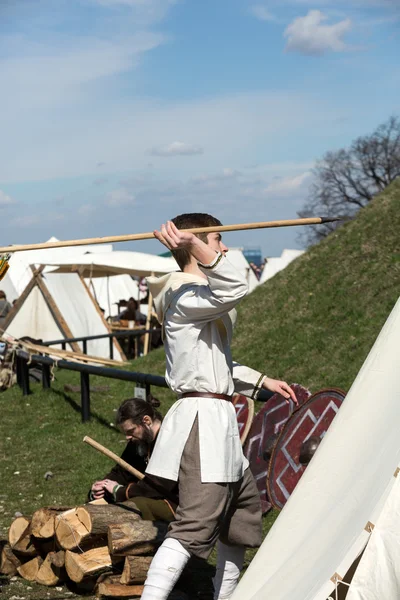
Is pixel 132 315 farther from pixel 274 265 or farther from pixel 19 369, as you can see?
pixel 274 265

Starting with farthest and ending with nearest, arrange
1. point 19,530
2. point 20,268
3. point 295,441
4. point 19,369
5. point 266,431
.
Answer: point 20,268 → point 19,369 → point 266,431 → point 295,441 → point 19,530

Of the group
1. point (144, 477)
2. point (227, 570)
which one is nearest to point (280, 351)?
point (144, 477)

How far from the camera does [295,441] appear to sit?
6184 millimetres

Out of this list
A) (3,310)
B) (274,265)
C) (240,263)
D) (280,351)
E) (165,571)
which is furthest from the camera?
(274,265)

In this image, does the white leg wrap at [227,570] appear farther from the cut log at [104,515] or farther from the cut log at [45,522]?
the cut log at [45,522]

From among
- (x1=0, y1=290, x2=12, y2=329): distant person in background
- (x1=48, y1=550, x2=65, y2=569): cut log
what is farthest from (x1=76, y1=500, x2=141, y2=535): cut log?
(x1=0, y1=290, x2=12, y2=329): distant person in background

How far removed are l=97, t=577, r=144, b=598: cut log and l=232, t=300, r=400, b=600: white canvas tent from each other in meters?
1.41

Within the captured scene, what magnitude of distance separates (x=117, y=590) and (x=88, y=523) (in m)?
0.41

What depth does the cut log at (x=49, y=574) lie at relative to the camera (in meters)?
5.08

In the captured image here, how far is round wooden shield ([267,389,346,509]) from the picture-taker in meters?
6.01

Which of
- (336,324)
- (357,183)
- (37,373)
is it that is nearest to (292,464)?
(336,324)

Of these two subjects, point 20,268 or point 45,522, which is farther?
point 20,268

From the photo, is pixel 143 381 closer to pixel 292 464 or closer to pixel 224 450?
pixel 292 464

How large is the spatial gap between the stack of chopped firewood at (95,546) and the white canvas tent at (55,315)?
12.8 m
